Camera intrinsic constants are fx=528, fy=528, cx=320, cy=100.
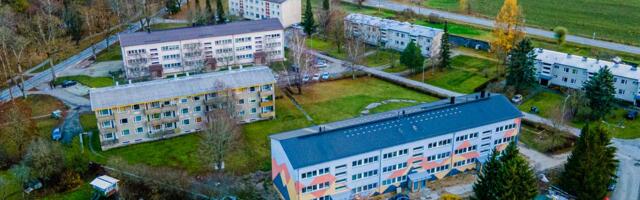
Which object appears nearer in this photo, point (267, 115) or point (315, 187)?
point (315, 187)

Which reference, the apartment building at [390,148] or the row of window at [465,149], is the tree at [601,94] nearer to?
the apartment building at [390,148]

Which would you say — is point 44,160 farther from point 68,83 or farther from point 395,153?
point 395,153

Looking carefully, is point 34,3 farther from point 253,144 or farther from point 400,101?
point 400,101

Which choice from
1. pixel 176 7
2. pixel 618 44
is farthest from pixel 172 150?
pixel 618 44

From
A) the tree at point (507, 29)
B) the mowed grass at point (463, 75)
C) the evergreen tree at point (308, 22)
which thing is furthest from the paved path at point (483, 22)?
the evergreen tree at point (308, 22)

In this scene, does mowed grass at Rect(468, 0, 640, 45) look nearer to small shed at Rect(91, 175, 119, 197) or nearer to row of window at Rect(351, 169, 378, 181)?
row of window at Rect(351, 169, 378, 181)

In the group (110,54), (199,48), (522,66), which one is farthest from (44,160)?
(522,66)

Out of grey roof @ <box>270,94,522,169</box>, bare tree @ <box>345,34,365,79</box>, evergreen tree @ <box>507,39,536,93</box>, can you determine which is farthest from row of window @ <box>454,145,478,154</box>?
bare tree @ <box>345,34,365,79</box>

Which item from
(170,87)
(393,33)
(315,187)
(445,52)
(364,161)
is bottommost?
(315,187)
